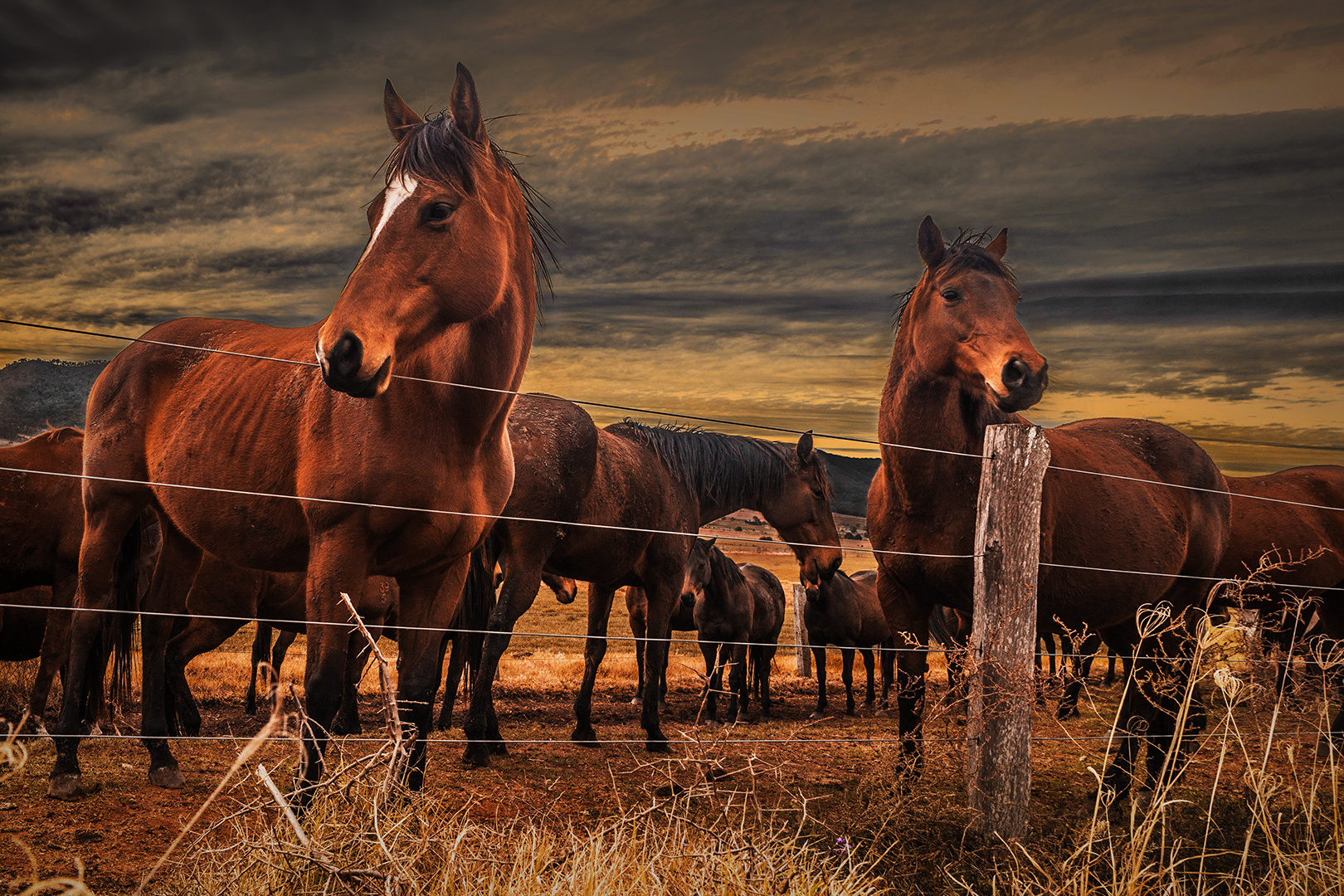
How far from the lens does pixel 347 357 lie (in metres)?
3.04

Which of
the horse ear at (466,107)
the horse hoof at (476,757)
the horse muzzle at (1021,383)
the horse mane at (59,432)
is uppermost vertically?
the horse ear at (466,107)

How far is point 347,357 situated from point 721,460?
17.7 feet

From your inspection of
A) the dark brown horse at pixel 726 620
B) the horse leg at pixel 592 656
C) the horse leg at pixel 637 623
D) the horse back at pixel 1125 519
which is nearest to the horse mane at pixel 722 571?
the dark brown horse at pixel 726 620

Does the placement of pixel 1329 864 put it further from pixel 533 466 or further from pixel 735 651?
pixel 735 651

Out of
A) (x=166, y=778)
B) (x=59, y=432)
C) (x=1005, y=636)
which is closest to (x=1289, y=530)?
(x=1005, y=636)

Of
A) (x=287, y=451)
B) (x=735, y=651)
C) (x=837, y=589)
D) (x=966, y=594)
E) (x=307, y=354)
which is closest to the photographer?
(x=287, y=451)

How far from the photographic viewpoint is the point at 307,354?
13.4 ft

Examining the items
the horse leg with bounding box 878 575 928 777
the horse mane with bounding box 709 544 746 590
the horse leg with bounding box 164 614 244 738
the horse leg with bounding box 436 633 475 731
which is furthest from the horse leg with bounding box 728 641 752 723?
the horse leg with bounding box 164 614 244 738

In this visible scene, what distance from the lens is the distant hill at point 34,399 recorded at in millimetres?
7441

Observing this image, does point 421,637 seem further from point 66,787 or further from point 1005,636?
point 1005,636

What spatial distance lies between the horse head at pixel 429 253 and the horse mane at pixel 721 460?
409 cm

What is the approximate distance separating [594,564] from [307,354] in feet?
11.6

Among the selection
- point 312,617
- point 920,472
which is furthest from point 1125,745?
point 312,617

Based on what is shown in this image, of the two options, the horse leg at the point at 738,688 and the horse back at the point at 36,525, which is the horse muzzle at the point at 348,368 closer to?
the horse back at the point at 36,525
